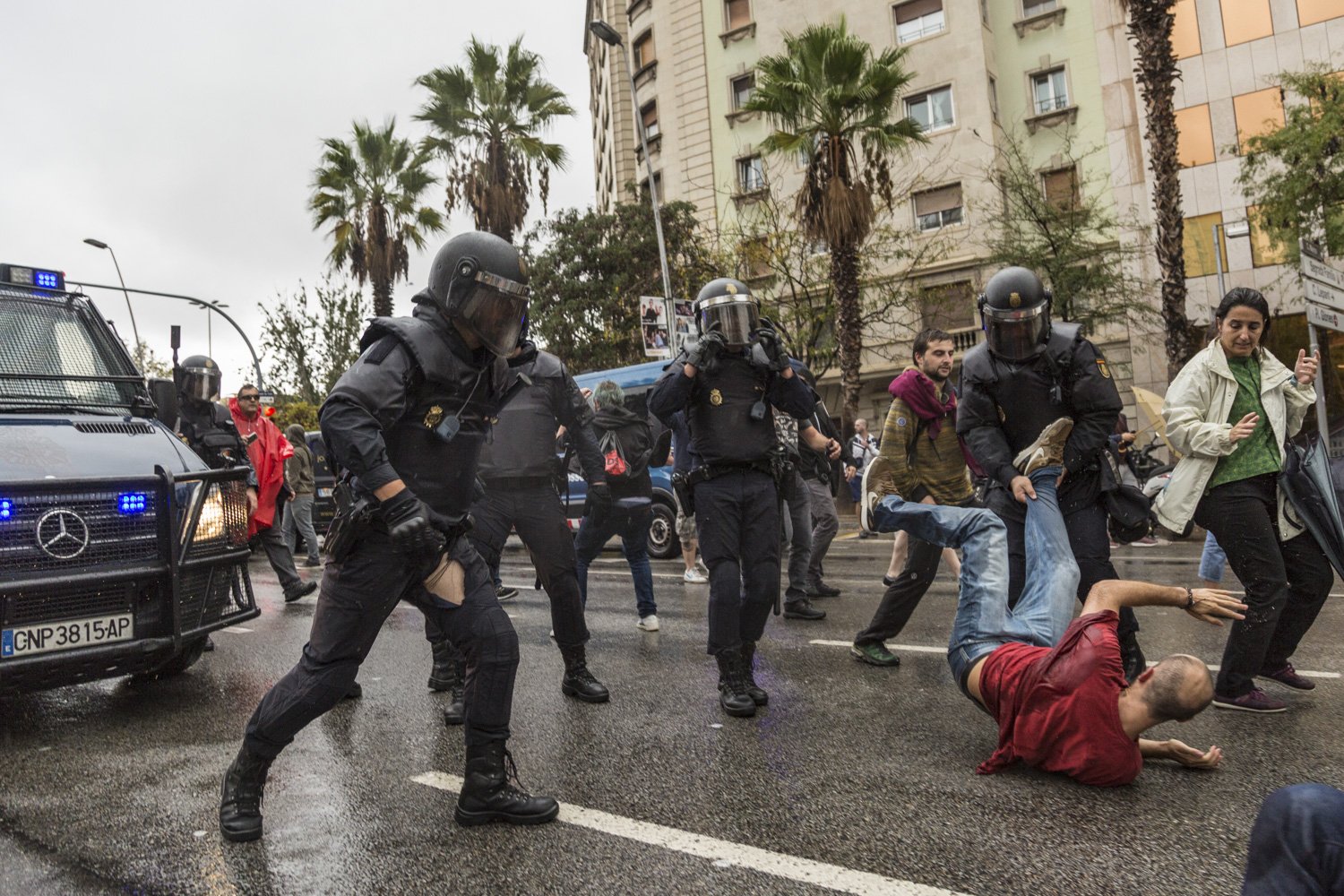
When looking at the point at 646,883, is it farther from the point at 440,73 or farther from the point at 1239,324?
the point at 440,73

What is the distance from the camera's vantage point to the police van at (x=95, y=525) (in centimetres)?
445

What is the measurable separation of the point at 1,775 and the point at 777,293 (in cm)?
2443

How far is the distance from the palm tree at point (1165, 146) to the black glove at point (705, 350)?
1352cm

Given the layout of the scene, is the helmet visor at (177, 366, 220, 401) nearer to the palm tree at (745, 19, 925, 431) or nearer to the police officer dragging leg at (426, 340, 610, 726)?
the police officer dragging leg at (426, 340, 610, 726)

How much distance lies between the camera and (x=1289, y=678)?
15.3 ft

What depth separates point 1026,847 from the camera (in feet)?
9.67

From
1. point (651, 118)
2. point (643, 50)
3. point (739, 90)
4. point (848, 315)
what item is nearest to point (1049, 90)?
point (739, 90)

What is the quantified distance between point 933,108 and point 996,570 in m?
27.2

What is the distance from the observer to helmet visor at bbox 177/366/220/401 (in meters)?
7.85

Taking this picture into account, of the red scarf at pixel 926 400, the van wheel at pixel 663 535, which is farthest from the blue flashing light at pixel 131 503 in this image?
the van wheel at pixel 663 535

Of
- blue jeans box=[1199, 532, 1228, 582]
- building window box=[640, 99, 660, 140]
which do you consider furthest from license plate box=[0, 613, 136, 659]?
building window box=[640, 99, 660, 140]

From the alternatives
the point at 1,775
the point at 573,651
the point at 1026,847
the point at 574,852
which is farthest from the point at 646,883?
the point at 1,775

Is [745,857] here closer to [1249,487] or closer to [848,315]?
[1249,487]

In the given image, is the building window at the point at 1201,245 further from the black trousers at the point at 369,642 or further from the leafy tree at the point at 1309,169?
the black trousers at the point at 369,642
